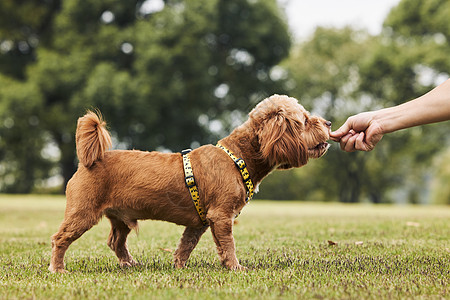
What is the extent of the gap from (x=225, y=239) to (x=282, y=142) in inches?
39.1

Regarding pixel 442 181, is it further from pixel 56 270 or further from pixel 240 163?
pixel 56 270

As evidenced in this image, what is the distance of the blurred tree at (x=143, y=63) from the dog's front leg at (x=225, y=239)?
17.0 m

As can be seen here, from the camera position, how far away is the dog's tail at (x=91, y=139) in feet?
13.3

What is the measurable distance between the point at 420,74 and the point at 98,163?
2929 cm

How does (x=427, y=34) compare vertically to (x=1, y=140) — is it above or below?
above

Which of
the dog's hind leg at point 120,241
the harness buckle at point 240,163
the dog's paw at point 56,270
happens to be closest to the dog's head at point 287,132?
the harness buckle at point 240,163

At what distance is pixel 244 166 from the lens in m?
4.12

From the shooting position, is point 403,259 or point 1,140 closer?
point 403,259

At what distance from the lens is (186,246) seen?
437 cm

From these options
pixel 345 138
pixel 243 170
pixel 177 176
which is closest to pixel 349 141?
pixel 345 138

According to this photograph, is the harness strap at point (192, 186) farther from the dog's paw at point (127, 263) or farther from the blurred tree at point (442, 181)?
the blurred tree at point (442, 181)

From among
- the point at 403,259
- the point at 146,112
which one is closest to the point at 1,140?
the point at 146,112

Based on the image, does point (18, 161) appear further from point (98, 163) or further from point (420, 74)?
point (98, 163)

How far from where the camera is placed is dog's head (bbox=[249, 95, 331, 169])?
4.02 meters
